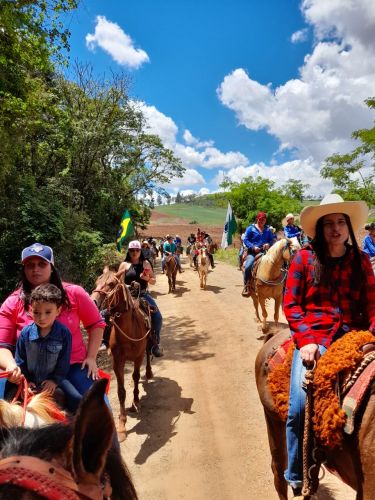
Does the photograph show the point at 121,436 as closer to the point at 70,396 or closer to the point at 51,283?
the point at 70,396

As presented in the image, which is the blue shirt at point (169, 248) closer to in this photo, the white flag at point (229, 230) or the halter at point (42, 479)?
the white flag at point (229, 230)

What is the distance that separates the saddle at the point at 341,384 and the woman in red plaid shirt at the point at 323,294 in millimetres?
148

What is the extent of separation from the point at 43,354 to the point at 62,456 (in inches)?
67.3

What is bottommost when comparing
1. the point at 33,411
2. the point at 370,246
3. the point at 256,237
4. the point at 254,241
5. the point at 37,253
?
the point at 370,246

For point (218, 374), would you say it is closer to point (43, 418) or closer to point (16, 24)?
point (43, 418)

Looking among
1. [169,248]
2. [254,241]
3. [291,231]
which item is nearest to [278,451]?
[254,241]

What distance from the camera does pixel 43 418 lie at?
5.53 ft

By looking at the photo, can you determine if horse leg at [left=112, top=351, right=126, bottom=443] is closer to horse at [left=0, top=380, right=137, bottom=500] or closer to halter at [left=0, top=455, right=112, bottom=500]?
horse at [left=0, top=380, right=137, bottom=500]

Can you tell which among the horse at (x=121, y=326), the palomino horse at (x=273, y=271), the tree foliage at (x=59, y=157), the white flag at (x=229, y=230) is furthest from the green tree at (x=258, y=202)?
the horse at (x=121, y=326)

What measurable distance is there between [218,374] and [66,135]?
45.0 ft

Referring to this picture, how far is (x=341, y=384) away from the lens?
2166 mm

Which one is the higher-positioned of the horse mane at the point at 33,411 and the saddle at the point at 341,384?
the horse mane at the point at 33,411

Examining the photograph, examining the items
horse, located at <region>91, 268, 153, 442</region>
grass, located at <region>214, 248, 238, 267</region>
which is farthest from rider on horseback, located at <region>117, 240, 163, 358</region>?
grass, located at <region>214, 248, 238, 267</region>

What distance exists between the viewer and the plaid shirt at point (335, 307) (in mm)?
2467
